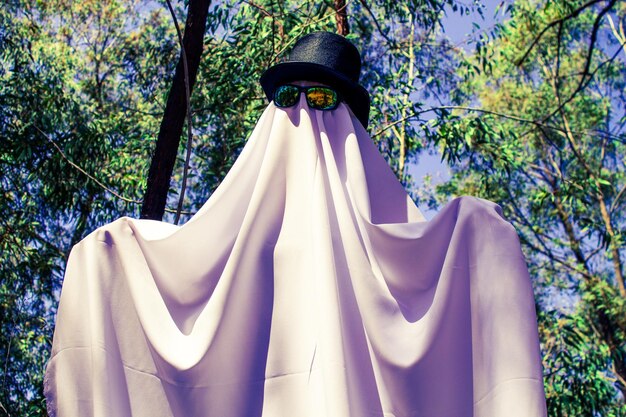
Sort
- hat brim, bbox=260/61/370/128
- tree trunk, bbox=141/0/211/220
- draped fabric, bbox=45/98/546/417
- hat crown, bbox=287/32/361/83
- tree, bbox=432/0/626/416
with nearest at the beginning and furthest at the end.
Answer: draped fabric, bbox=45/98/546/417 → hat brim, bbox=260/61/370/128 → hat crown, bbox=287/32/361/83 → tree trunk, bbox=141/0/211/220 → tree, bbox=432/0/626/416

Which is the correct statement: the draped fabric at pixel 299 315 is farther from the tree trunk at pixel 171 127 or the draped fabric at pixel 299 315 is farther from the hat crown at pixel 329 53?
the tree trunk at pixel 171 127

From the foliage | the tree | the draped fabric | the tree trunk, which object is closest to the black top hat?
the draped fabric

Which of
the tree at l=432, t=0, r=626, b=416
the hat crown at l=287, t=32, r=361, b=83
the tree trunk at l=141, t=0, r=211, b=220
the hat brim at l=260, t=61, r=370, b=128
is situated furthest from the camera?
the tree at l=432, t=0, r=626, b=416

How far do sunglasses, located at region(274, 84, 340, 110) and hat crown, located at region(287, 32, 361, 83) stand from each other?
151 millimetres

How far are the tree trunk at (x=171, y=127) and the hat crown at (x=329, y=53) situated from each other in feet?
2.83

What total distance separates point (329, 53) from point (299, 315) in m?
1.07

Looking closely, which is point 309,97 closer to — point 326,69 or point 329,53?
point 326,69

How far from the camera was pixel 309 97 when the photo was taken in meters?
2.93

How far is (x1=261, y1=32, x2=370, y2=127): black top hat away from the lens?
2914 mm

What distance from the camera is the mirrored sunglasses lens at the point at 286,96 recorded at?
2.91 metres

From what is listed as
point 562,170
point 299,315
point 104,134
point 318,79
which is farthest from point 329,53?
point 562,170

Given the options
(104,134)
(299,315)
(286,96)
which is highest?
(104,134)

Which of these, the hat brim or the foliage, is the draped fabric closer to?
the hat brim

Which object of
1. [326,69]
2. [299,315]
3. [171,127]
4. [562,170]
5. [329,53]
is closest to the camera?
[299,315]
